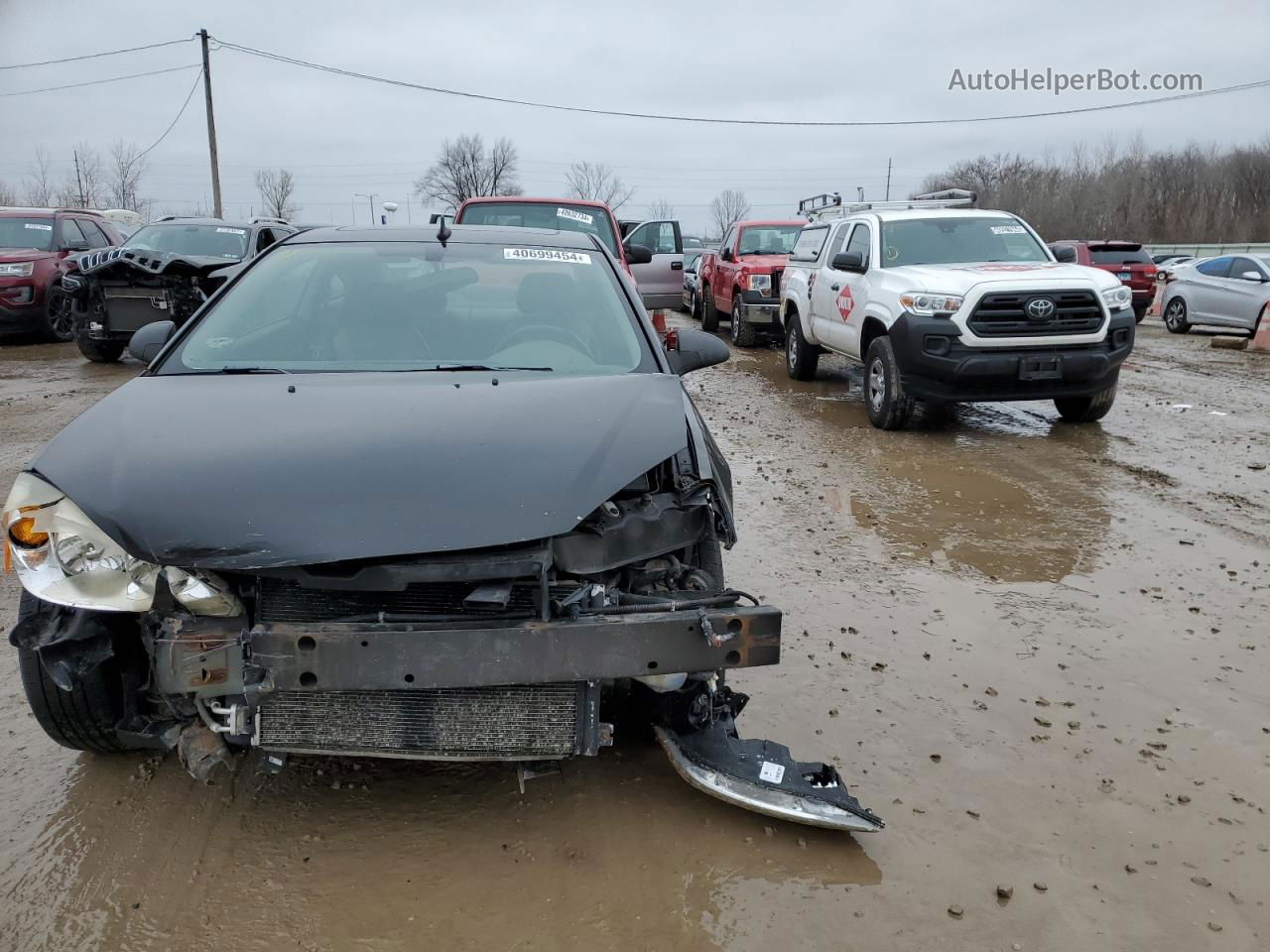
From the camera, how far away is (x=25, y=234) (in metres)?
14.1

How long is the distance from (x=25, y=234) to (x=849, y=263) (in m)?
12.1

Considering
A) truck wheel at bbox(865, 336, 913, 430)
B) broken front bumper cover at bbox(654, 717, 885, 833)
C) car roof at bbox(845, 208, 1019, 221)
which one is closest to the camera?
broken front bumper cover at bbox(654, 717, 885, 833)

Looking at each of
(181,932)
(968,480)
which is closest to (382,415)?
(181,932)

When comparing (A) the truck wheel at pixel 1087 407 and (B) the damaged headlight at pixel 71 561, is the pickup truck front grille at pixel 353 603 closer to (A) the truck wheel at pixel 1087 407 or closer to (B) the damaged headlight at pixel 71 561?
(B) the damaged headlight at pixel 71 561

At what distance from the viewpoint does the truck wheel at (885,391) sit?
8047 millimetres

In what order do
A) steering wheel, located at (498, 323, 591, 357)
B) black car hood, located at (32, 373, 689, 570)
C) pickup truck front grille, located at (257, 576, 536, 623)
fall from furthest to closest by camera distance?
1. steering wheel, located at (498, 323, 591, 357)
2. pickup truck front grille, located at (257, 576, 536, 623)
3. black car hood, located at (32, 373, 689, 570)

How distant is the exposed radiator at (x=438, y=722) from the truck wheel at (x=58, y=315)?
13545mm

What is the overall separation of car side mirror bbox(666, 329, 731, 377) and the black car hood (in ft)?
3.06

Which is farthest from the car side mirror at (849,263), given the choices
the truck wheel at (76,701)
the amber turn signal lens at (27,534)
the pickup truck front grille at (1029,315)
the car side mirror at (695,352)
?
the amber turn signal lens at (27,534)

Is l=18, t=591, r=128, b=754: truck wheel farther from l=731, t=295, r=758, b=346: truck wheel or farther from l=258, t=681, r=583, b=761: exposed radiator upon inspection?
l=731, t=295, r=758, b=346: truck wheel

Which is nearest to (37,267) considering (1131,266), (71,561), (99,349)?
(99,349)

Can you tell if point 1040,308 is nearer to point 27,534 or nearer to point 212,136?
point 27,534

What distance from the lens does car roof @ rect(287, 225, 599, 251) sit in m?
4.18

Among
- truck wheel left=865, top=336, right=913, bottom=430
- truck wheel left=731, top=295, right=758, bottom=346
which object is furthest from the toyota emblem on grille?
truck wheel left=731, top=295, right=758, bottom=346
